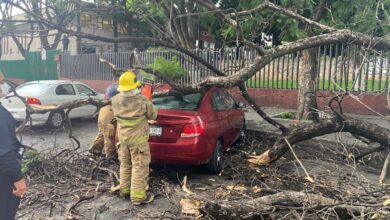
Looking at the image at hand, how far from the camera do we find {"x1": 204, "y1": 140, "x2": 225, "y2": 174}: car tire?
6.17 m

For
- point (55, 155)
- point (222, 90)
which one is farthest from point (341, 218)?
point (55, 155)

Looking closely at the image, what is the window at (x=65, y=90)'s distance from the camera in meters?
11.2

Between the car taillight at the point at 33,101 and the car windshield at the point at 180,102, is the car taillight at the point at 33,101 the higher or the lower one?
the lower one

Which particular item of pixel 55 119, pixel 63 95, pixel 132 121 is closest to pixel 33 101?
pixel 55 119

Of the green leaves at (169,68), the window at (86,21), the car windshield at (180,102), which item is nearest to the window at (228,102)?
the car windshield at (180,102)

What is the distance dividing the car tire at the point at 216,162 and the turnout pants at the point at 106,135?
5.78ft

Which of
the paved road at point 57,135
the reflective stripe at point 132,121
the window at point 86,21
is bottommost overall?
the paved road at point 57,135

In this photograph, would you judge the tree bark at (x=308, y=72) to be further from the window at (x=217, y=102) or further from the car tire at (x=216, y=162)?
the car tire at (x=216, y=162)

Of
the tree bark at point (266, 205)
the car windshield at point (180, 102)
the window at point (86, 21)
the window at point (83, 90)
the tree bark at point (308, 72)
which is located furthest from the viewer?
the window at point (86, 21)

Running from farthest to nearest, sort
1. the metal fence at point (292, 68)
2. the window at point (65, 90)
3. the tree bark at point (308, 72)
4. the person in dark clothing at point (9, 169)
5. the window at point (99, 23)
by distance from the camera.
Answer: the window at point (99, 23) < the window at point (65, 90) < the metal fence at point (292, 68) < the tree bark at point (308, 72) < the person in dark clothing at point (9, 169)

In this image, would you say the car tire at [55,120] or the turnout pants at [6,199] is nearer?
the turnout pants at [6,199]

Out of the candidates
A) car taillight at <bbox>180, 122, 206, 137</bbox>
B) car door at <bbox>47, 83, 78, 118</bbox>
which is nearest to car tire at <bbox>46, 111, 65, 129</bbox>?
car door at <bbox>47, 83, 78, 118</bbox>

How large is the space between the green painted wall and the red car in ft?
59.8

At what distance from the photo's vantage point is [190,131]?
572cm
